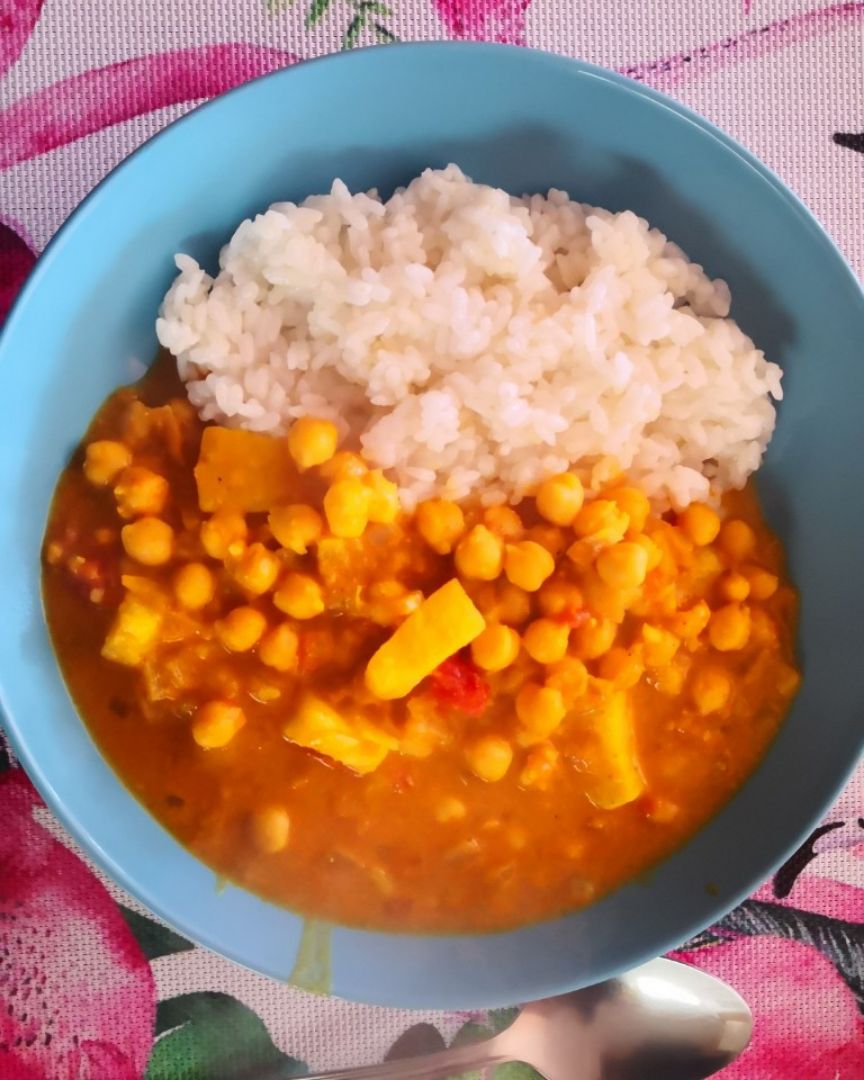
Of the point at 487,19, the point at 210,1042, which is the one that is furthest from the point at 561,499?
the point at 210,1042

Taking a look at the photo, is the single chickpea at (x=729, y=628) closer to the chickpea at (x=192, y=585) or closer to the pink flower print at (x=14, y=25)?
the chickpea at (x=192, y=585)

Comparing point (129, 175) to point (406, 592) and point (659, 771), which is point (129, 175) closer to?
point (406, 592)

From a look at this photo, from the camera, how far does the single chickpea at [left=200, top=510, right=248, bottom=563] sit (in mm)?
2035

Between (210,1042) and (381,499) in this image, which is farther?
(210,1042)

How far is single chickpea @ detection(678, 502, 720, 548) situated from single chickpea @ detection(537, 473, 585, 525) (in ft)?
0.82

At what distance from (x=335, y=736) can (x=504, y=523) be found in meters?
0.57

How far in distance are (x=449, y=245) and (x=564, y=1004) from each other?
5.74ft

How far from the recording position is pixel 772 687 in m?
2.24

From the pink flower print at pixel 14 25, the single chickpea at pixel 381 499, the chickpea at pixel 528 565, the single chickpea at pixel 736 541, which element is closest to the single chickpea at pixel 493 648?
the chickpea at pixel 528 565

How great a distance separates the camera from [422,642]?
2.01 m

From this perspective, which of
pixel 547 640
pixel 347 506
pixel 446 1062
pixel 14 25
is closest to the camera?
pixel 347 506

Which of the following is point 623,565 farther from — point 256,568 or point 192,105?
point 192,105

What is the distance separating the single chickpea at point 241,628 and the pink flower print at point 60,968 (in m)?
0.58

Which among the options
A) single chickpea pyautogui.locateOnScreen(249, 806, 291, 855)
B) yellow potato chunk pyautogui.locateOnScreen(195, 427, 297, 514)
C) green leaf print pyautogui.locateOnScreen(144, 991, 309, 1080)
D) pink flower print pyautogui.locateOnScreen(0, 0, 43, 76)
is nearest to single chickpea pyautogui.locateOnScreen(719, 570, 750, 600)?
yellow potato chunk pyautogui.locateOnScreen(195, 427, 297, 514)
